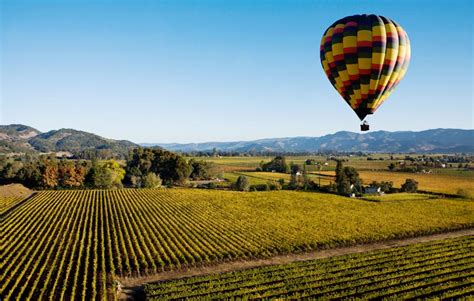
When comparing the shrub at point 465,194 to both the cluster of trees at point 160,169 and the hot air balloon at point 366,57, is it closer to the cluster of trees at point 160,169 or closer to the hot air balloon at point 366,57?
the hot air balloon at point 366,57

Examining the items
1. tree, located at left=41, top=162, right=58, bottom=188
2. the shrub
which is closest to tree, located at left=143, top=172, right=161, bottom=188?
tree, located at left=41, top=162, right=58, bottom=188

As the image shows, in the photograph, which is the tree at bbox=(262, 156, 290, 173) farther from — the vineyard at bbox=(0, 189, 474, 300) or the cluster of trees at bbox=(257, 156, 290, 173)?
the vineyard at bbox=(0, 189, 474, 300)

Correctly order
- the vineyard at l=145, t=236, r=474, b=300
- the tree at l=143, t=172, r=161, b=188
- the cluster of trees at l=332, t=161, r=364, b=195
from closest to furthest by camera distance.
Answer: the vineyard at l=145, t=236, r=474, b=300, the cluster of trees at l=332, t=161, r=364, b=195, the tree at l=143, t=172, r=161, b=188

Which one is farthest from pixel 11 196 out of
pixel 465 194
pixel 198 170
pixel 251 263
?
pixel 465 194

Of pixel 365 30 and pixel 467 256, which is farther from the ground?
pixel 365 30

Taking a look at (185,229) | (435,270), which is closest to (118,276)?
(185,229)

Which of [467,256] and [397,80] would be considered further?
[467,256]

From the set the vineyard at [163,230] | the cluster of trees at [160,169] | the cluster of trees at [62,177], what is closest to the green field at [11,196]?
the vineyard at [163,230]

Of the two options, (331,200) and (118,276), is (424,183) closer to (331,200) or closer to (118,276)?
(331,200)
